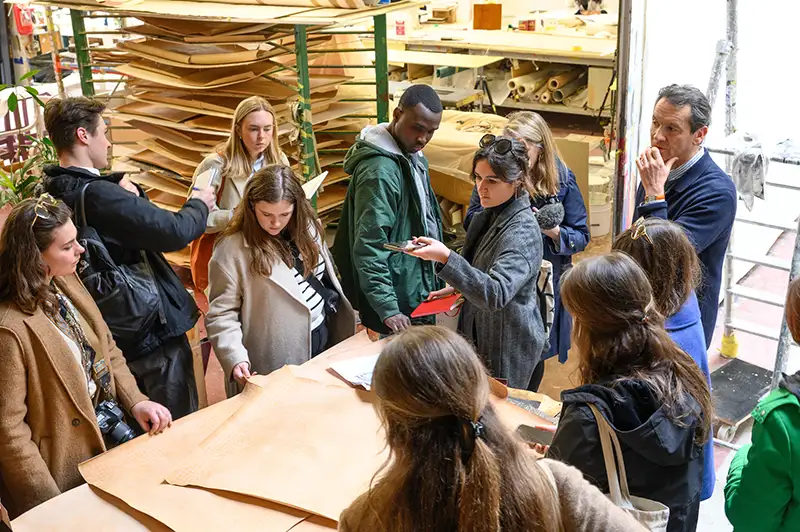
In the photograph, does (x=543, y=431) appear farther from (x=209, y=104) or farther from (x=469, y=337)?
(x=209, y=104)

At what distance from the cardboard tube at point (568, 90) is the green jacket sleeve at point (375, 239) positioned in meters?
5.97

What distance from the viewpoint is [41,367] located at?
219 cm

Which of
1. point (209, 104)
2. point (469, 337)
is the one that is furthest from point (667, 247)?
point (209, 104)

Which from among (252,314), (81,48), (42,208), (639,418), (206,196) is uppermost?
(81,48)

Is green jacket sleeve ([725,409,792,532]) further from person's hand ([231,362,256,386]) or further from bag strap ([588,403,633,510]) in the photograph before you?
person's hand ([231,362,256,386])

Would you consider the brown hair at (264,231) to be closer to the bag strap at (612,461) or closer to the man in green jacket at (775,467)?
the bag strap at (612,461)

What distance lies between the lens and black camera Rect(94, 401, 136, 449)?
94.9 inches

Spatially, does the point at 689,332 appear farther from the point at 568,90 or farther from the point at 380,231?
the point at 568,90

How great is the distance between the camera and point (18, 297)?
84.9 inches

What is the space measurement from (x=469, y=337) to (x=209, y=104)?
2.26 m

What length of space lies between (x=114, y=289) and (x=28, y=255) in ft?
1.77

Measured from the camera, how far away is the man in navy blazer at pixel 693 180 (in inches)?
115

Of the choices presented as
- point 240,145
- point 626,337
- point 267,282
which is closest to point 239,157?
point 240,145

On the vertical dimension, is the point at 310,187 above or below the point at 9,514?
above
